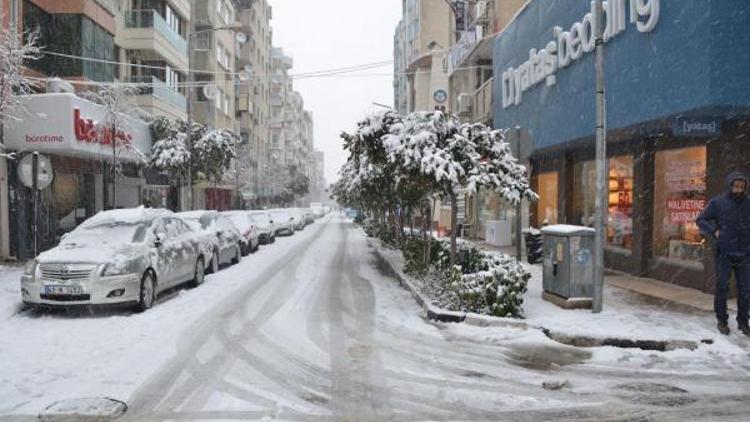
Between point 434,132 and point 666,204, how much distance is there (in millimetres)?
4891

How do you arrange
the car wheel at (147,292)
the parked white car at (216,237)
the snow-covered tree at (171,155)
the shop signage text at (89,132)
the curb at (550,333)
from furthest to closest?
the snow-covered tree at (171,155) < the shop signage text at (89,132) < the parked white car at (216,237) < the car wheel at (147,292) < the curb at (550,333)

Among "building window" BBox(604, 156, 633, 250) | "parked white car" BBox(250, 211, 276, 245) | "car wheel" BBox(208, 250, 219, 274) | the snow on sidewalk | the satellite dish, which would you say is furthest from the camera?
the satellite dish

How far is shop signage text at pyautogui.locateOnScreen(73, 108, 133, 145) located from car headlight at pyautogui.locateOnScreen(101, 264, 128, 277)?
966 centimetres

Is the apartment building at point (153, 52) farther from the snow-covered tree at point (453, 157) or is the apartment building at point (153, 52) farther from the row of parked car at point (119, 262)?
the snow-covered tree at point (453, 157)

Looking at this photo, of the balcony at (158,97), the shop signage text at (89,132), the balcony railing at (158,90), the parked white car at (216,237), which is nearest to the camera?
the parked white car at (216,237)

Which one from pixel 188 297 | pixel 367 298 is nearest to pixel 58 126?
pixel 188 297

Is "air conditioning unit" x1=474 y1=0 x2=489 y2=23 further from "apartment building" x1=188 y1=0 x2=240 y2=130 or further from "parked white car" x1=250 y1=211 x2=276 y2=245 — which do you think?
"apartment building" x1=188 y1=0 x2=240 y2=130

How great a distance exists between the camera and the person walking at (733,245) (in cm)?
783

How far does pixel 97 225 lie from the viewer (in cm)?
1173

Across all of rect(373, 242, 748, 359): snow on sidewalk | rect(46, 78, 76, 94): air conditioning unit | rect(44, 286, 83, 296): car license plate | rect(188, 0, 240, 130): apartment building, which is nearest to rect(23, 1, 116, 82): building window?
rect(46, 78, 76, 94): air conditioning unit

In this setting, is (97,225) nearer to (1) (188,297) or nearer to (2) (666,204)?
(1) (188,297)

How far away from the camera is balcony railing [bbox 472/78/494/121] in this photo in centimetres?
2541

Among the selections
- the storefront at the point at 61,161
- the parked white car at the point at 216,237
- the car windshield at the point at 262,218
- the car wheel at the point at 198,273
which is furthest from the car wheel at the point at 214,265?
the car windshield at the point at 262,218

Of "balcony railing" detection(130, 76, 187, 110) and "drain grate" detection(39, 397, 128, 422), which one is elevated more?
"balcony railing" detection(130, 76, 187, 110)
